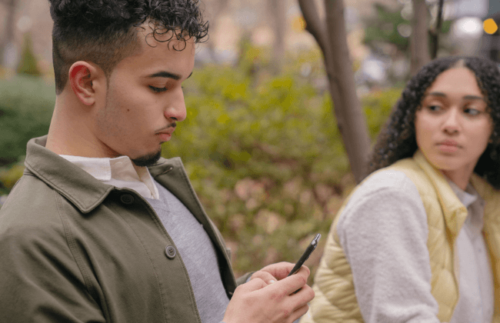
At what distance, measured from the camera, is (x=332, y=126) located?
4531mm

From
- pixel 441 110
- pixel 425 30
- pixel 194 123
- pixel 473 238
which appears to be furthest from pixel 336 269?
pixel 194 123

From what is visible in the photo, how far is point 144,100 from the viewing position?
116 cm

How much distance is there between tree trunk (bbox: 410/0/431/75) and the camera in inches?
121

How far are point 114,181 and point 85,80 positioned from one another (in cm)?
32

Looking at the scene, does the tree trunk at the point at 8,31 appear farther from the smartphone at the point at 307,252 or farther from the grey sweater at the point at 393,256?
the smartphone at the point at 307,252

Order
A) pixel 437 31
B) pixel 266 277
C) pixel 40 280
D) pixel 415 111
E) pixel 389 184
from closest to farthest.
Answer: pixel 40 280
pixel 266 277
pixel 389 184
pixel 415 111
pixel 437 31

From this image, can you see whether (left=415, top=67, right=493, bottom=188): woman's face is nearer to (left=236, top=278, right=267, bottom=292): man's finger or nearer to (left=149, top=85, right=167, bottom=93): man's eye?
(left=236, top=278, right=267, bottom=292): man's finger

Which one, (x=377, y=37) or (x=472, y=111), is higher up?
(x=377, y=37)

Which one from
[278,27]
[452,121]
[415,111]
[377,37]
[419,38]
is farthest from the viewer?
[377,37]

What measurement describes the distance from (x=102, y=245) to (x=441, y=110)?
70.7 inches

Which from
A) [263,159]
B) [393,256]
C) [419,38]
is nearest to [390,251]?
[393,256]

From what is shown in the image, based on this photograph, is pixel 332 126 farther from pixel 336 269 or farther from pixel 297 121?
pixel 336 269

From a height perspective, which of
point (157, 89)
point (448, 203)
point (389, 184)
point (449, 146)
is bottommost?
point (448, 203)

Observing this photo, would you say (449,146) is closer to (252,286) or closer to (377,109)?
(252,286)
